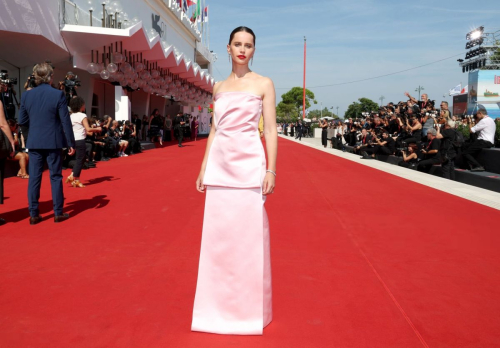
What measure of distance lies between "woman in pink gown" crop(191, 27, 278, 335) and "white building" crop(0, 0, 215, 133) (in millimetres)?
12103

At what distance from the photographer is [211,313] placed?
2.80 meters

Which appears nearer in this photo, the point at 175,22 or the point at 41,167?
the point at 41,167

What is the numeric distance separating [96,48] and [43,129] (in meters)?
13.2

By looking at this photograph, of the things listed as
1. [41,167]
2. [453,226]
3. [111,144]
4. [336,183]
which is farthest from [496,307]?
[111,144]

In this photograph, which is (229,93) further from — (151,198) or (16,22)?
(16,22)

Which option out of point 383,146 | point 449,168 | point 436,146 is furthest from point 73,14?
point 449,168

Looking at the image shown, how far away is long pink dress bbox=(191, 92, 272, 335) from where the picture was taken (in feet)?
9.09

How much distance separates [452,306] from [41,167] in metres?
4.78

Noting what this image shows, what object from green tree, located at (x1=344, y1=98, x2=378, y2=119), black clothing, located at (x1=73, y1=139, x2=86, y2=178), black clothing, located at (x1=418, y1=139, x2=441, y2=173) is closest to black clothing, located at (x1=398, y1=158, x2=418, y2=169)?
black clothing, located at (x1=418, y1=139, x2=441, y2=173)

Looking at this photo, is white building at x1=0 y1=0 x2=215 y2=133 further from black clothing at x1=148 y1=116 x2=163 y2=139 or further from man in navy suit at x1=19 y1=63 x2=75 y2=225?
man in navy suit at x1=19 y1=63 x2=75 y2=225

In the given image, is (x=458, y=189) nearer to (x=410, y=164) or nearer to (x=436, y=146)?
(x=436, y=146)

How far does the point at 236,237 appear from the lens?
280 centimetres

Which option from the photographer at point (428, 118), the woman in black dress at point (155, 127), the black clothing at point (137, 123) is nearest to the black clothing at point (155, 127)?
the woman in black dress at point (155, 127)

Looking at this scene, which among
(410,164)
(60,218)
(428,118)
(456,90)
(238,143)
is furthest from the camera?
(456,90)
